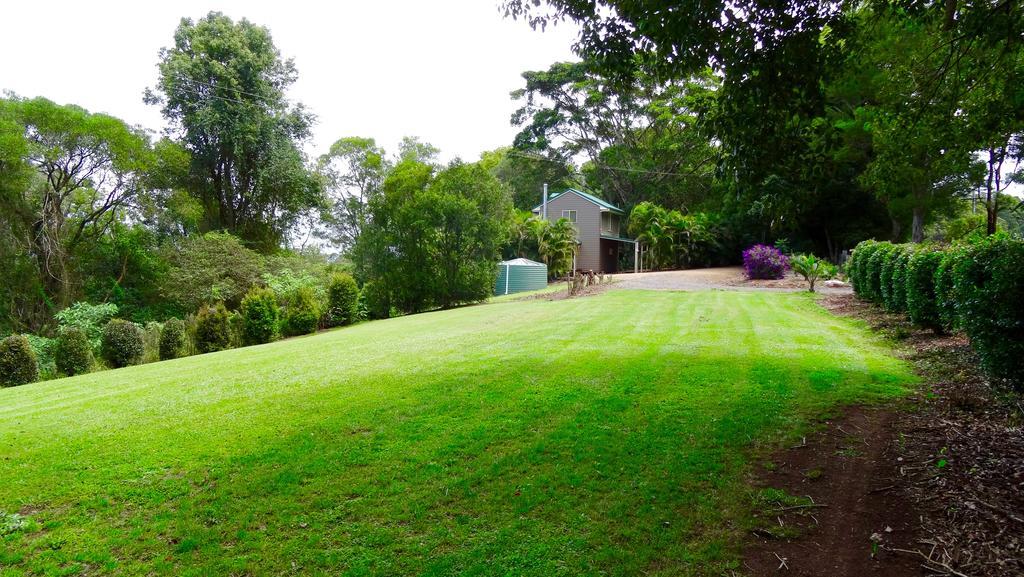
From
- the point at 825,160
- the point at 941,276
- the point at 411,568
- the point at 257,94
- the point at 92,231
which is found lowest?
the point at 411,568

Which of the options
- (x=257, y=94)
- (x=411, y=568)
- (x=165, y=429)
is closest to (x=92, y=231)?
(x=257, y=94)

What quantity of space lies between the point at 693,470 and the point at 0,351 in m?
14.7

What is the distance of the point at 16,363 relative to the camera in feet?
37.2

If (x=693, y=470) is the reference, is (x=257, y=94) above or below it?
above

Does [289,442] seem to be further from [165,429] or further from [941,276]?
[941,276]

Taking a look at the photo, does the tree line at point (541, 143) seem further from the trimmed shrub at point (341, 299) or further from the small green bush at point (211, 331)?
the small green bush at point (211, 331)

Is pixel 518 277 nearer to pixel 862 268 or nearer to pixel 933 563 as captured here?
pixel 862 268

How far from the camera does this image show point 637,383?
19.6ft

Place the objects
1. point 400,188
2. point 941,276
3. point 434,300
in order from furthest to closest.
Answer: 1. point 400,188
2. point 434,300
3. point 941,276

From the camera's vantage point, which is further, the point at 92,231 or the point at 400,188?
the point at 400,188

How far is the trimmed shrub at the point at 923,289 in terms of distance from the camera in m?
7.82

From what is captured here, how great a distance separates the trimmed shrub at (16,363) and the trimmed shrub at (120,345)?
1.42 meters

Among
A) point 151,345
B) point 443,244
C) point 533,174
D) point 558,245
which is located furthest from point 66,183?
point 533,174

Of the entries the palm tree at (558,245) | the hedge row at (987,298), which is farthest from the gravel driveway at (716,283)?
the hedge row at (987,298)
